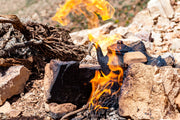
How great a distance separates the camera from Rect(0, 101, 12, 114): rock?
2.80m

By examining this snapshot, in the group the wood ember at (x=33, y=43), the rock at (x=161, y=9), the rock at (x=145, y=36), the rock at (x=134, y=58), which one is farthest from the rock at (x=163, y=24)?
the wood ember at (x=33, y=43)

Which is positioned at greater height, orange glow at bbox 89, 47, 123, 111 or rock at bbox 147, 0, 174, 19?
rock at bbox 147, 0, 174, 19

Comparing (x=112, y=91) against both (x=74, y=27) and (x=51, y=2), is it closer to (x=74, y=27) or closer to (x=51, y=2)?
(x=74, y=27)

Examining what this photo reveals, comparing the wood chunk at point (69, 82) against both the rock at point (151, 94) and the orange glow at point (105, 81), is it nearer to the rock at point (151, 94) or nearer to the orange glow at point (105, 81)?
the orange glow at point (105, 81)

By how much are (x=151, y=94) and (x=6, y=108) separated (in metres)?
2.27

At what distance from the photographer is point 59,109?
2.71 metres

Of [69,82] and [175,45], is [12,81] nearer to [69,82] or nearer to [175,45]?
[69,82]

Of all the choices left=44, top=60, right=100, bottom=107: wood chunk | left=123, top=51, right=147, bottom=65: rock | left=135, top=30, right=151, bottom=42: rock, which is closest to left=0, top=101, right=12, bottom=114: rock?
left=44, top=60, right=100, bottom=107: wood chunk

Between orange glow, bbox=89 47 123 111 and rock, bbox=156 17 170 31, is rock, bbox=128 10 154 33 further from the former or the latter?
orange glow, bbox=89 47 123 111

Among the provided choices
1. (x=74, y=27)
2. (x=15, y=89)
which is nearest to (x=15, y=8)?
(x=74, y=27)

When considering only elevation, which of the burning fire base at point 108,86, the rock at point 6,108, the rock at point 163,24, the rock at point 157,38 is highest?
the rock at point 163,24

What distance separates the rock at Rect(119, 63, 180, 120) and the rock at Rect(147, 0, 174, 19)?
4.85 metres

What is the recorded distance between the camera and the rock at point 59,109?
268cm

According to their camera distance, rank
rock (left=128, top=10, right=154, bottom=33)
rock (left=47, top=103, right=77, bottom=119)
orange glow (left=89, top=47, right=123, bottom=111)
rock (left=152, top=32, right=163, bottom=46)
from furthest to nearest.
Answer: rock (left=128, top=10, right=154, bottom=33) → rock (left=152, top=32, right=163, bottom=46) → orange glow (left=89, top=47, right=123, bottom=111) → rock (left=47, top=103, right=77, bottom=119)
